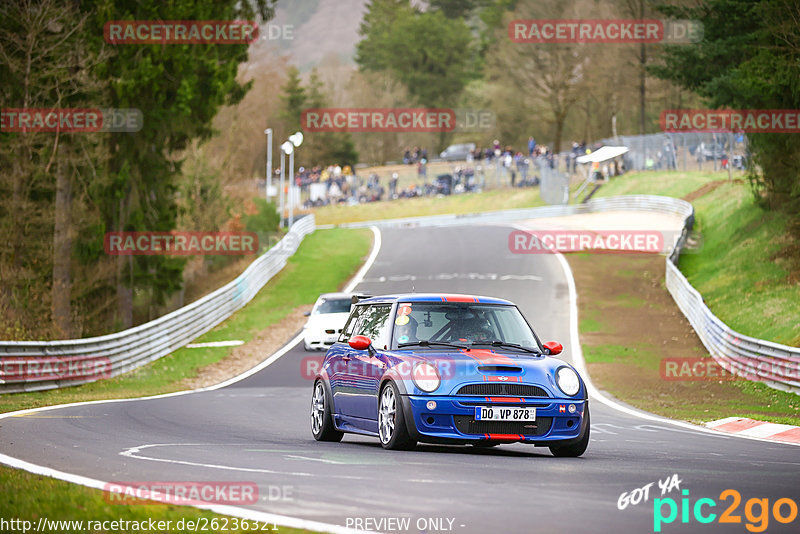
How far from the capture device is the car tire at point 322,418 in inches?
523

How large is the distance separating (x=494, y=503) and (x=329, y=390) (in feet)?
19.0

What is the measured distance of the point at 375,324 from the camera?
12.8 m

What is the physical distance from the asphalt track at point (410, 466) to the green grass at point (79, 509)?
58 centimetres

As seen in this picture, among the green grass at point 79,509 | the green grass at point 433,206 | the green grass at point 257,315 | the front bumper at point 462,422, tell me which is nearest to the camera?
the green grass at point 79,509

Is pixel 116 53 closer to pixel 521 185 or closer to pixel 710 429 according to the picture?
pixel 710 429

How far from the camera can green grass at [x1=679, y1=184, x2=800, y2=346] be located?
29297 millimetres

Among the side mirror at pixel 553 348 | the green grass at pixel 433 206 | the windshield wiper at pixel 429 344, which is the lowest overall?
the side mirror at pixel 553 348

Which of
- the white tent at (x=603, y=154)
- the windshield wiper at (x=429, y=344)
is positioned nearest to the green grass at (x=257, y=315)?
the windshield wiper at (x=429, y=344)

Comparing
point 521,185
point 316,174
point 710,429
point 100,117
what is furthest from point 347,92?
point 710,429

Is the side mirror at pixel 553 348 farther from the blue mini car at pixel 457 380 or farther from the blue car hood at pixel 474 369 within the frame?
the blue car hood at pixel 474 369

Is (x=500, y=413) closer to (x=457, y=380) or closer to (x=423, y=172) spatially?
(x=457, y=380)

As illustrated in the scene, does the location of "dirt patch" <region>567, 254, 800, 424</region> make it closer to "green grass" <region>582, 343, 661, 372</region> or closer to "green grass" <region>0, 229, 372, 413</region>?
"green grass" <region>582, 343, 661, 372</region>

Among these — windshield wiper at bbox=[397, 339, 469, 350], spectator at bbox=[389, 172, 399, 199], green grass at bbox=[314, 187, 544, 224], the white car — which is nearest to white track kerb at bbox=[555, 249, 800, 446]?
windshield wiper at bbox=[397, 339, 469, 350]

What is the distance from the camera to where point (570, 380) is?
11.6 m
